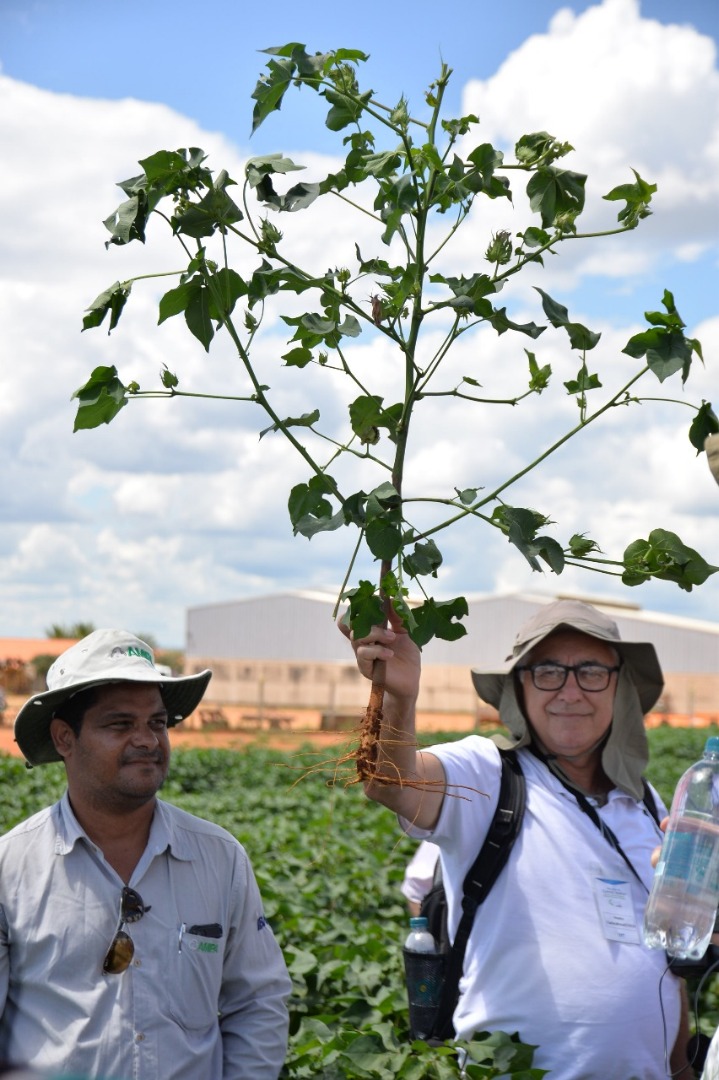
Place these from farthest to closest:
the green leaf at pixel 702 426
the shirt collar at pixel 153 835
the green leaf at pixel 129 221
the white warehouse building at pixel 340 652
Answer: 1. the white warehouse building at pixel 340 652
2. the shirt collar at pixel 153 835
3. the green leaf at pixel 702 426
4. the green leaf at pixel 129 221

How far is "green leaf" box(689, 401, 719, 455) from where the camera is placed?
8.23 ft

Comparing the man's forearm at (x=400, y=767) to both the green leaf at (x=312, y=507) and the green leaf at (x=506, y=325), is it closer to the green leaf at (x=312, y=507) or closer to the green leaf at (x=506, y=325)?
the green leaf at (x=312, y=507)

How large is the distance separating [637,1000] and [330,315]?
1.86 m

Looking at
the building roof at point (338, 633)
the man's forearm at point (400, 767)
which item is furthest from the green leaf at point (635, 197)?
the building roof at point (338, 633)

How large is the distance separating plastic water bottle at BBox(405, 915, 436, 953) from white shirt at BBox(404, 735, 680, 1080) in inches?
2.7

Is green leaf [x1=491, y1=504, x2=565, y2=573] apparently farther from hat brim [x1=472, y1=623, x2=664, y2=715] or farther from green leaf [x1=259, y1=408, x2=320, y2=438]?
hat brim [x1=472, y1=623, x2=664, y2=715]

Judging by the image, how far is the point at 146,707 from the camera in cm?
318

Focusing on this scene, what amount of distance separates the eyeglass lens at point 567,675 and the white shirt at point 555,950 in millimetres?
306

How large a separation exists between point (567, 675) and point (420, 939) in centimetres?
81

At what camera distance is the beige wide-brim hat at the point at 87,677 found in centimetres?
312

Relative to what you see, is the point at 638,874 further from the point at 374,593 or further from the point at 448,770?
the point at 374,593

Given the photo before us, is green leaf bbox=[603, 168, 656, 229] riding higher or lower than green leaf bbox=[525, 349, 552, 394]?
higher

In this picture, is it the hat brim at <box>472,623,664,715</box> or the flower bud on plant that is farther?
the hat brim at <box>472,623,664,715</box>

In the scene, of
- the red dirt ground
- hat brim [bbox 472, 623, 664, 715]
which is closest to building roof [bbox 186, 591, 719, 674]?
the red dirt ground
